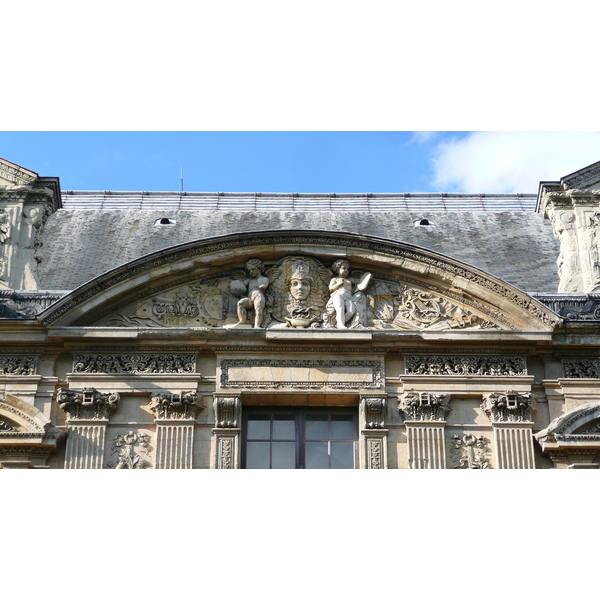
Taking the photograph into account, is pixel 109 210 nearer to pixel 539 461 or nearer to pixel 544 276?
pixel 544 276

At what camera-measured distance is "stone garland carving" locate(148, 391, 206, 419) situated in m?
15.3

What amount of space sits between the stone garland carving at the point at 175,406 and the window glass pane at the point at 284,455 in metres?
1.08

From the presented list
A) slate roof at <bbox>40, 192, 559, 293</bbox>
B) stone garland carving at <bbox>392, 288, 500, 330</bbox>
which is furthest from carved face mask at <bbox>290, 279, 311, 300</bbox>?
slate roof at <bbox>40, 192, 559, 293</bbox>

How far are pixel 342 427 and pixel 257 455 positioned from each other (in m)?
1.10

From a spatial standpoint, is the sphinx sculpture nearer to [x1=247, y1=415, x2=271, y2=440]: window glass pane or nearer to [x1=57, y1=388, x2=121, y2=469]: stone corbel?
[x1=247, y1=415, x2=271, y2=440]: window glass pane

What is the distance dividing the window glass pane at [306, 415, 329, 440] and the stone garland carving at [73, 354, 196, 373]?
1547mm

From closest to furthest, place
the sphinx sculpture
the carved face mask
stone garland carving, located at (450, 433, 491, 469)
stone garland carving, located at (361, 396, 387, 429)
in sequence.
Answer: stone garland carving, located at (450, 433, 491, 469), stone garland carving, located at (361, 396, 387, 429), the sphinx sculpture, the carved face mask

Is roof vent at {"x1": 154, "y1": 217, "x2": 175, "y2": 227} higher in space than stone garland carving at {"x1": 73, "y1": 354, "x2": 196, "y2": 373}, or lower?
higher

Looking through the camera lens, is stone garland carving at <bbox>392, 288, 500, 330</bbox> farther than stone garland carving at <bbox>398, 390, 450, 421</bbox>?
Yes

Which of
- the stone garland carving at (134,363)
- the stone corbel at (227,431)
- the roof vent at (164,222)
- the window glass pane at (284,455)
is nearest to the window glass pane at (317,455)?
the window glass pane at (284,455)

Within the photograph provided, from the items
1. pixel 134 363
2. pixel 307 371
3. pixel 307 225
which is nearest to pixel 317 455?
pixel 307 371

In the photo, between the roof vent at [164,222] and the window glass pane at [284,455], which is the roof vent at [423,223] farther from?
the window glass pane at [284,455]

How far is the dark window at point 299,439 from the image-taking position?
15.4 meters

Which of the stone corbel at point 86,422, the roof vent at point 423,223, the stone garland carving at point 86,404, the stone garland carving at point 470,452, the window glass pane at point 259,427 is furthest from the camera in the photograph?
the roof vent at point 423,223
